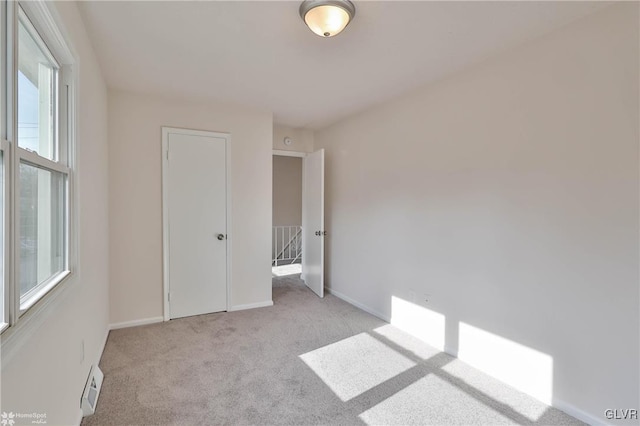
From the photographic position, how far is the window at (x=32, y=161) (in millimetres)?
1025

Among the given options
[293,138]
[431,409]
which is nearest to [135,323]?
[431,409]

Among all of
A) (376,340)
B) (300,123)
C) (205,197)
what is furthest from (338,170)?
(376,340)

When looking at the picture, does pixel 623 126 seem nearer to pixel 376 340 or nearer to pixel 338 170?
pixel 376 340

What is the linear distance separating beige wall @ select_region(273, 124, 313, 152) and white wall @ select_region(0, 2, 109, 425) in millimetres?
2106

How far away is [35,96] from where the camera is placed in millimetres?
1421

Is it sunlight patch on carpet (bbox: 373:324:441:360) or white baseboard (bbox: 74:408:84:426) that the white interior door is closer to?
sunlight patch on carpet (bbox: 373:324:441:360)

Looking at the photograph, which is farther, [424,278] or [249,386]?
[424,278]

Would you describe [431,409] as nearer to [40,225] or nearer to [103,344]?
[40,225]

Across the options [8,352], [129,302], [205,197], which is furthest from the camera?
[205,197]

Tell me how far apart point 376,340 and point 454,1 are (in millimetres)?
2709

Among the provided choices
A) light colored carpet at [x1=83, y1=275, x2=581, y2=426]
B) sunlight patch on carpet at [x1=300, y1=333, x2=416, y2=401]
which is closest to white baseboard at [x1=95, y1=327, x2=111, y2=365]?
light colored carpet at [x1=83, y1=275, x2=581, y2=426]

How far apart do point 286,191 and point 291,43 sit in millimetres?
5472

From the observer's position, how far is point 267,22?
1.98 metres

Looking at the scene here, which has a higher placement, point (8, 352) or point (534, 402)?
point (8, 352)
